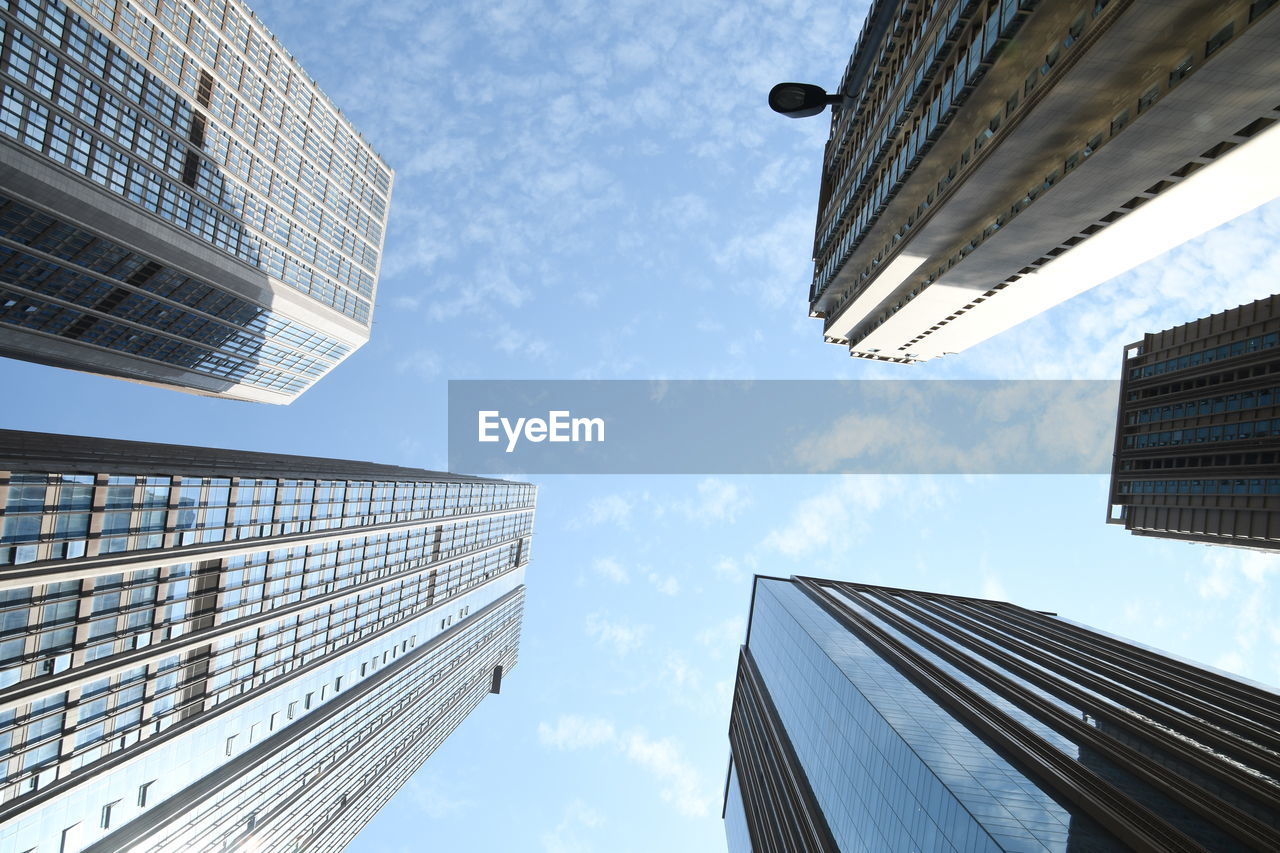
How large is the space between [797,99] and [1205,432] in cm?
10253

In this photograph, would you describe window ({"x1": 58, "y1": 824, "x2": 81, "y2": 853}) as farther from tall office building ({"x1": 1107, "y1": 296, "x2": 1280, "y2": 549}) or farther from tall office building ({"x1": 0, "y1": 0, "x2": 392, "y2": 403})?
tall office building ({"x1": 1107, "y1": 296, "x2": 1280, "y2": 549})

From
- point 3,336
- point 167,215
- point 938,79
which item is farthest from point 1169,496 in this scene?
point 3,336

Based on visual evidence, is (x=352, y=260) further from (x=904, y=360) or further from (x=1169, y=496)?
(x=1169, y=496)

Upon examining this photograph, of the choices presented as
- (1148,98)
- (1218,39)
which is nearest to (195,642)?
(1148,98)

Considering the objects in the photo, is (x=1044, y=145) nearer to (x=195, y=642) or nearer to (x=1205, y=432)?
(x=1205, y=432)

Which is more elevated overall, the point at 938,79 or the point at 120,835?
the point at 938,79

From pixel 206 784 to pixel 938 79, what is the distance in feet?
290

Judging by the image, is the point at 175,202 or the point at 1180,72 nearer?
the point at 1180,72

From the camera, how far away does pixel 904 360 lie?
115 meters

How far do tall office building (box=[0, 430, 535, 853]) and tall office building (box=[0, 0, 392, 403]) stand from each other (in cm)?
3783

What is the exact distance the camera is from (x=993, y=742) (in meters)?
46.1

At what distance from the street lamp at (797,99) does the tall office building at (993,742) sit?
3732 cm

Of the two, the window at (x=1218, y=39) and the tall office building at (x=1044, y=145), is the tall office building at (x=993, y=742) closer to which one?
the tall office building at (x=1044, y=145)

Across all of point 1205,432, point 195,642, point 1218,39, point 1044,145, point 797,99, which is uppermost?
point 1044,145
